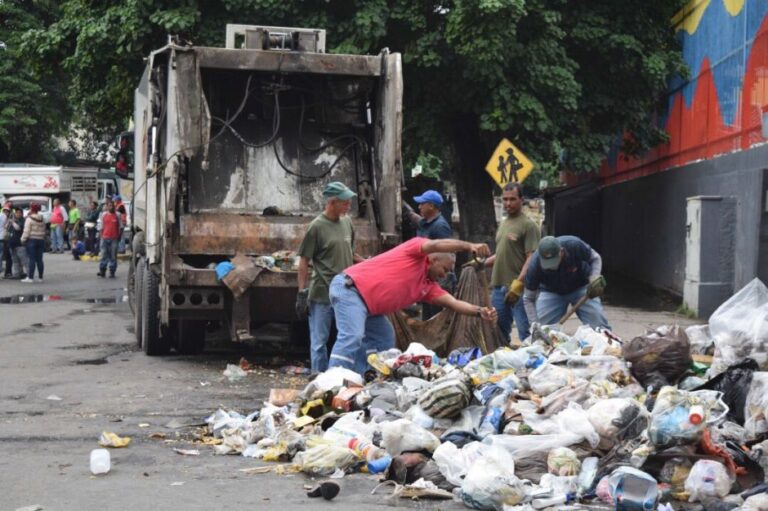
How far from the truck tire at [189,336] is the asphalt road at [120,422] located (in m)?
0.17

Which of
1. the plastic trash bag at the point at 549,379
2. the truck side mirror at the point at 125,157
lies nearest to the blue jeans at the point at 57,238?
the truck side mirror at the point at 125,157

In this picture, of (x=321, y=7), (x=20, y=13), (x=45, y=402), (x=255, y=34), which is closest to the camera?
(x=45, y=402)

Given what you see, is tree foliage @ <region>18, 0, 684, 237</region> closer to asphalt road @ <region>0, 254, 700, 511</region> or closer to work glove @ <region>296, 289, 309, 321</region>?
asphalt road @ <region>0, 254, 700, 511</region>

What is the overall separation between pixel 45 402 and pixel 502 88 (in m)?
11.6

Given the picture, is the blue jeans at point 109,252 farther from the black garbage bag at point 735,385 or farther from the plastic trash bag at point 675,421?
the plastic trash bag at point 675,421

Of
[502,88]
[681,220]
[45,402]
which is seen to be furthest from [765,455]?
[681,220]

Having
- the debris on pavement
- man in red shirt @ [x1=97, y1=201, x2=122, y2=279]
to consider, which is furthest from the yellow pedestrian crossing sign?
man in red shirt @ [x1=97, y1=201, x2=122, y2=279]

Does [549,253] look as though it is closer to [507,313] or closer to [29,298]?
[507,313]

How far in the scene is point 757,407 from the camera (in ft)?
21.5

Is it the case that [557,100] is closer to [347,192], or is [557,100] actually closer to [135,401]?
[347,192]

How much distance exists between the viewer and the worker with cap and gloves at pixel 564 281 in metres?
9.70

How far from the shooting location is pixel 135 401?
8.95 meters

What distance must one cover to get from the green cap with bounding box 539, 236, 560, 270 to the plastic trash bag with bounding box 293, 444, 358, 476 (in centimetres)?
341

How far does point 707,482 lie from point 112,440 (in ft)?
11.4
